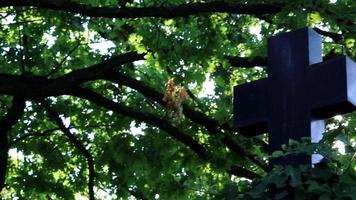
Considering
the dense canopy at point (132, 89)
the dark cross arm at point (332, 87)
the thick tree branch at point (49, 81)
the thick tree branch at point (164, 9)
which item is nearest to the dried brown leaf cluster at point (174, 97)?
the dense canopy at point (132, 89)

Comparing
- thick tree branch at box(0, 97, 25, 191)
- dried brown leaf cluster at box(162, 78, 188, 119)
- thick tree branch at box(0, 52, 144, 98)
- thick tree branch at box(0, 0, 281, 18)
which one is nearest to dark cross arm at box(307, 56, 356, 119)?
dried brown leaf cluster at box(162, 78, 188, 119)

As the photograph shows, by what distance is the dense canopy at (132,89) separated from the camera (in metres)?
8.56

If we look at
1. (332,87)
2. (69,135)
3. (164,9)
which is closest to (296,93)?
(332,87)

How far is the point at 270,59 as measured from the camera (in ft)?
13.5

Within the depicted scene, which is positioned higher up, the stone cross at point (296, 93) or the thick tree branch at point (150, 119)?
the thick tree branch at point (150, 119)

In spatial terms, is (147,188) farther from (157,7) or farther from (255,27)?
(157,7)

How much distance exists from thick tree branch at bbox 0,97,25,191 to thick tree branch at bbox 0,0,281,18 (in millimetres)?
1332

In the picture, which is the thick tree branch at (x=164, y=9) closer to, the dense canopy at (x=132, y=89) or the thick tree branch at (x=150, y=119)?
the dense canopy at (x=132, y=89)

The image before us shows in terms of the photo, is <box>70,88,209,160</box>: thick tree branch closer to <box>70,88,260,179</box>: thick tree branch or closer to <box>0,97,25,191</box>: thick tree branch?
<box>70,88,260,179</box>: thick tree branch

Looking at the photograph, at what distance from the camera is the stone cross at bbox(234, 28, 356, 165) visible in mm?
3859

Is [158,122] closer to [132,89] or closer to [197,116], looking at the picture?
[197,116]

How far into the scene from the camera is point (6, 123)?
29.8 feet

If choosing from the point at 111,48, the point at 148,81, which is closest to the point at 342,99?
the point at 148,81

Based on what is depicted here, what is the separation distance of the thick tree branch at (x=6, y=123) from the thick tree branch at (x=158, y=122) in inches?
24.4
